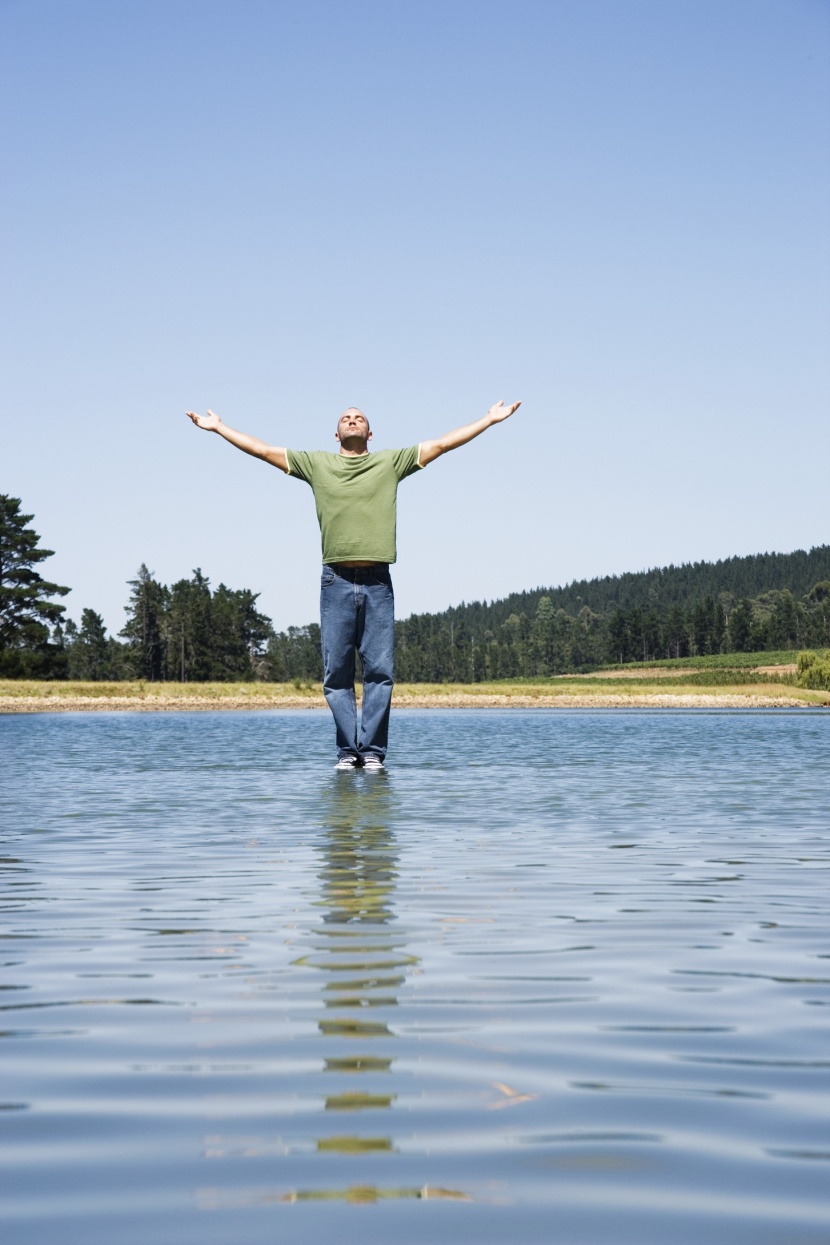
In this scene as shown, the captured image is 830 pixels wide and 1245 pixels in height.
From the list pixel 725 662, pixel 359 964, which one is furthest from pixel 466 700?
pixel 725 662

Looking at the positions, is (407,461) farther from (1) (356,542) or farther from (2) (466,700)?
(2) (466,700)

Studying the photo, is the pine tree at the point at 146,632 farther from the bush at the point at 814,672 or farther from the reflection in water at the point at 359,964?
the reflection in water at the point at 359,964

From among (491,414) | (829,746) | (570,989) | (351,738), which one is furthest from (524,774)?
(570,989)

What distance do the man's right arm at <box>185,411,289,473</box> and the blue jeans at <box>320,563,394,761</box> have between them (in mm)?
1015

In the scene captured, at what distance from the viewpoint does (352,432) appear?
40.9 feet

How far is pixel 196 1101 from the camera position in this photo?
2730 mm

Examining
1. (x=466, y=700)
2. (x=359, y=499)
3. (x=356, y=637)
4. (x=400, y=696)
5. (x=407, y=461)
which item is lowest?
(x=466, y=700)

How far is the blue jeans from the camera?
12.2 meters

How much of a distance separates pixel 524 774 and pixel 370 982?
8.87 meters

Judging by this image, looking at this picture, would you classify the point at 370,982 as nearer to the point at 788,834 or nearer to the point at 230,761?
the point at 788,834

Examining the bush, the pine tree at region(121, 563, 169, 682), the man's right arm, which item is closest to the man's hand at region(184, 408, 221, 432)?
the man's right arm

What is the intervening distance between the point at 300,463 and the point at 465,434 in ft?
4.78

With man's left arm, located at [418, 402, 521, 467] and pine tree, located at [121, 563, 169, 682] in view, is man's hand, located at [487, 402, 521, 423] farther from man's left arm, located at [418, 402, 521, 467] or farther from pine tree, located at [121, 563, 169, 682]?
pine tree, located at [121, 563, 169, 682]

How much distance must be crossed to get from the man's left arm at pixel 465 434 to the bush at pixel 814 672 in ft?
228
